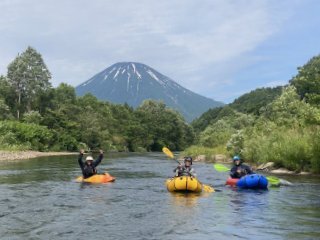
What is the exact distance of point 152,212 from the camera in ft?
43.3

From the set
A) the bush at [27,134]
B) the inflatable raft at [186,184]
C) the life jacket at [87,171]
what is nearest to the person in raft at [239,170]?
the inflatable raft at [186,184]

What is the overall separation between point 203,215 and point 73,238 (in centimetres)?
424

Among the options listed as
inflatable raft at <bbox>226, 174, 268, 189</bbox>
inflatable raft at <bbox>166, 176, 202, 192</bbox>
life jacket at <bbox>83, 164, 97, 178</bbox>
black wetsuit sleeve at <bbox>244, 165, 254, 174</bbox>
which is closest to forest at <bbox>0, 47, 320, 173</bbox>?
black wetsuit sleeve at <bbox>244, 165, 254, 174</bbox>

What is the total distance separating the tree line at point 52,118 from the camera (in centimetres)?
6184

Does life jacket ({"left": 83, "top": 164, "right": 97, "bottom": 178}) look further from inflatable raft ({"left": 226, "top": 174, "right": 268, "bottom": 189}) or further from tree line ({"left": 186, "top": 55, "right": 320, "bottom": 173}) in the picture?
tree line ({"left": 186, "top": 55, "right": 320, "bottom": 173})

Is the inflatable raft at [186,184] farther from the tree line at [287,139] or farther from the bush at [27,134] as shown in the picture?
the bush at [27,134]

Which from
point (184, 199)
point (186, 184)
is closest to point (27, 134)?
point (186, 184)

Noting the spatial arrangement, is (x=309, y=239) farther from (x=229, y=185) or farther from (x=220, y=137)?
(x=220, y=137)

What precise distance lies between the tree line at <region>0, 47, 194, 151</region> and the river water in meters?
37.7

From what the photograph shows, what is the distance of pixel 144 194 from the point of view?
17391 mm

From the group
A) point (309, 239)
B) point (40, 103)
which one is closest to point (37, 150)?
point (40, 103)

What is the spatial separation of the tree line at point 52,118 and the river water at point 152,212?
37.7 meters

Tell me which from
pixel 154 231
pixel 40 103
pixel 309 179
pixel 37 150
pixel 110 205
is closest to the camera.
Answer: pixel 154 231

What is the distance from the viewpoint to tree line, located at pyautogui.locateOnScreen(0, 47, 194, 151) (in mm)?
61844
